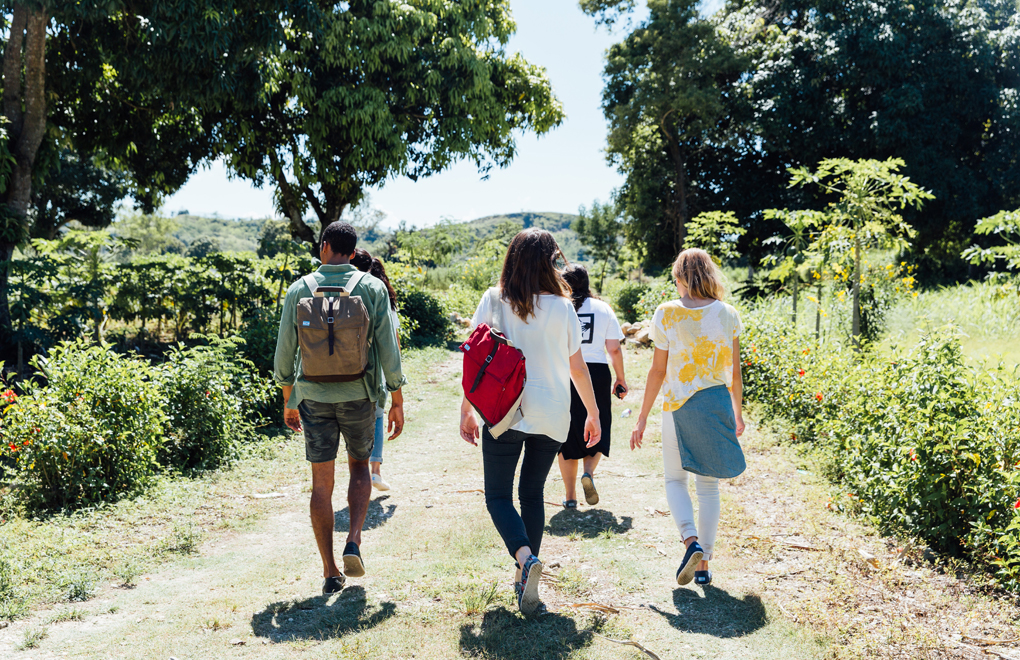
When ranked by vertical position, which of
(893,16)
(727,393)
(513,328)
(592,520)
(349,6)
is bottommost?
(592,520)

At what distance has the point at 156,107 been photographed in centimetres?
1226

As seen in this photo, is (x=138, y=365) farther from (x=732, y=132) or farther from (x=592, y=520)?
(x=732, y=132)

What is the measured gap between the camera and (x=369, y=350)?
3504 mm

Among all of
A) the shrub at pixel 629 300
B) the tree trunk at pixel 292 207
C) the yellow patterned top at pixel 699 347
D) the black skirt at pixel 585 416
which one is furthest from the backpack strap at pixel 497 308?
the shrub at pixel 629 300

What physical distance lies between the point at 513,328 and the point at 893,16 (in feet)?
75.1

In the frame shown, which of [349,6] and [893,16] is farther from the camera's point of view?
[893,16]

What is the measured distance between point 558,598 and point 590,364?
5.78ft

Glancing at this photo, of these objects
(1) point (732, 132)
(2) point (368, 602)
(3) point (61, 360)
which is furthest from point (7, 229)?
(1) point (732, 132)

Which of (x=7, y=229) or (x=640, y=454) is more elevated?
(x=7, y=229)

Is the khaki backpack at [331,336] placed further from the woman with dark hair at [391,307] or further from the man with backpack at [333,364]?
the woman with dark hair at [391,307]

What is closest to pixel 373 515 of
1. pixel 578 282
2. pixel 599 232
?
pixel 578 282

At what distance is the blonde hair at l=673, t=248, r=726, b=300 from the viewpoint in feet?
11.9

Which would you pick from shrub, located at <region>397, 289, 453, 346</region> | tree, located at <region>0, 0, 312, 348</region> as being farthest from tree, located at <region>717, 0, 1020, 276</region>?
tree, located at <region>0, 0, 312, 348</region>

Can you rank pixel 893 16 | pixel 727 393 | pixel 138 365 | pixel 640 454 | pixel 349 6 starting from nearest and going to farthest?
pixel 727 393
pixel 138 365
pixel 640 454
pixel 349 6
pixel 893 16
